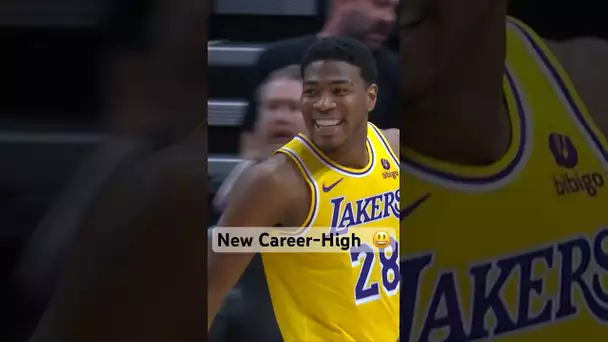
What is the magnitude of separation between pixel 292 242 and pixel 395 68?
0.62 metres

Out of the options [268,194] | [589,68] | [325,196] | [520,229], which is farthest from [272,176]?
[589,68]

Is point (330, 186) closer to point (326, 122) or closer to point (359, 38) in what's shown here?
point (326, 122)

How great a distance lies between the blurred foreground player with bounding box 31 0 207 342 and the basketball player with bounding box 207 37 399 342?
0.11 meters

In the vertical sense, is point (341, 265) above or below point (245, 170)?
below

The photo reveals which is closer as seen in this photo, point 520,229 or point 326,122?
point 326,122

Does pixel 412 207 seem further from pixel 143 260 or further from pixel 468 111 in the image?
pixel 143 260

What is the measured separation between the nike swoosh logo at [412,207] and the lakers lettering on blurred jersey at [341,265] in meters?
0.04

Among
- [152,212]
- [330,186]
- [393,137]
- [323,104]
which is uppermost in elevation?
[323,104]

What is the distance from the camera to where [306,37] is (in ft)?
7.38

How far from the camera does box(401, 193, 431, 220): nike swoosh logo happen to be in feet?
7.82

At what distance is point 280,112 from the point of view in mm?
2264

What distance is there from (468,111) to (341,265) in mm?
640

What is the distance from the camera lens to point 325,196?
2.30 metres

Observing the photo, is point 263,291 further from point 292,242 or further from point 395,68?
point 395,68
